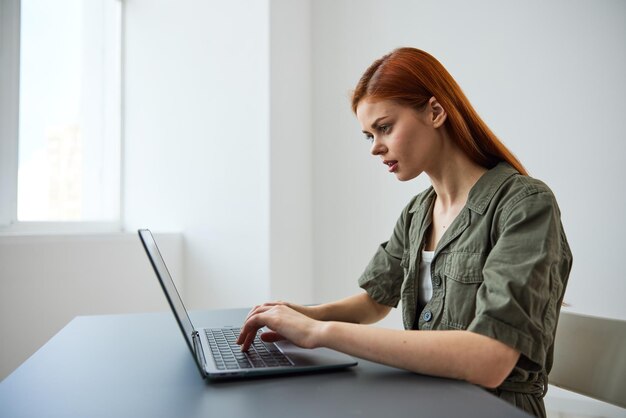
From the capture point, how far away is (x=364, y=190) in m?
2.76

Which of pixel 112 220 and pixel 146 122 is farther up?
pixel 146 122

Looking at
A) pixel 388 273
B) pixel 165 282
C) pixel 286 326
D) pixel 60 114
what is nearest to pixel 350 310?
pixel 388 273

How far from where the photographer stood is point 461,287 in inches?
39.1

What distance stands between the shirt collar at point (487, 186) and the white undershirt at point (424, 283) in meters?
0.15

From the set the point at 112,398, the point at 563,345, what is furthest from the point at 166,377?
the point at 563,345

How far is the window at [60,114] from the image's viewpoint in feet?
7.25

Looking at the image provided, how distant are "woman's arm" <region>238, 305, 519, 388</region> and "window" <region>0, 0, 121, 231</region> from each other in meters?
1.85

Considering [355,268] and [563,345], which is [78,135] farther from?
[563,345]

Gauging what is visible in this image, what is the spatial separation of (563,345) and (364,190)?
170cm

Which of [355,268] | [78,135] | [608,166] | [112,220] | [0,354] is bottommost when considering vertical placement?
[0,354]

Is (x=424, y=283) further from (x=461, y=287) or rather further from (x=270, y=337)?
(x=270, y=337)

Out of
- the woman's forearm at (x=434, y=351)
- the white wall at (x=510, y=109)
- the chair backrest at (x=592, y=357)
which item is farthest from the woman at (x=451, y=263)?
the white wall at (x=510, y=109)

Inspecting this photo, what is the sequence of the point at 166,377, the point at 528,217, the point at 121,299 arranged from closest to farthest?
the point at 166,377 → the point at 528,217 → the point at 121,299

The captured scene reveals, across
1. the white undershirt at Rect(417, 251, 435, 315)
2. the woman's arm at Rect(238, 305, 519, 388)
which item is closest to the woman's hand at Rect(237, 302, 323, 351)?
the woman's arm at Rect(238, 305, 519, 388)
